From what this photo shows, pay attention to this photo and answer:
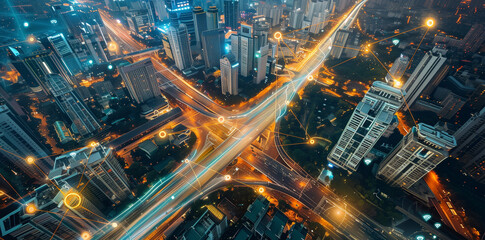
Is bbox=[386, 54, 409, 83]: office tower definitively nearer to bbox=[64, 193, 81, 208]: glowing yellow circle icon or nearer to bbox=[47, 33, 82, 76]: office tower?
bbox=[64, 193, 81, 208]: glowing yellow circle icon

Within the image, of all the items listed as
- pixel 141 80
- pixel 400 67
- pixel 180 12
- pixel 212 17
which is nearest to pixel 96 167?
pixel 141 80

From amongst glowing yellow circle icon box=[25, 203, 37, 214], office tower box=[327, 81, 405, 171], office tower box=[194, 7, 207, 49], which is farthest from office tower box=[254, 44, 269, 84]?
glowing yellow circle icon box=[25, 203, 37, 214]

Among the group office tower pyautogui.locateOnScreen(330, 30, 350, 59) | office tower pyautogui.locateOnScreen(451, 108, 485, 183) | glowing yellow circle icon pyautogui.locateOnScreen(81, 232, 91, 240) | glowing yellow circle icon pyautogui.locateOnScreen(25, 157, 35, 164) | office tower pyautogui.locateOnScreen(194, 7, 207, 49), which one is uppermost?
office tower pyautogui.locateOnScreen(194, 7, 207, 49)

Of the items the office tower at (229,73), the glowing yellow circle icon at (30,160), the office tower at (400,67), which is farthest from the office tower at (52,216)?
the office tower at (400,67)

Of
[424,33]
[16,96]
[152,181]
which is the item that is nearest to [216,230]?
[152,181]

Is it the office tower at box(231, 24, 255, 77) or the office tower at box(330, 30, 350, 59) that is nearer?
the office tower at box(231, 24, 255, 77)

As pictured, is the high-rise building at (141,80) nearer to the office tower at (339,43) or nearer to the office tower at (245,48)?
the office tower at (245,48)
